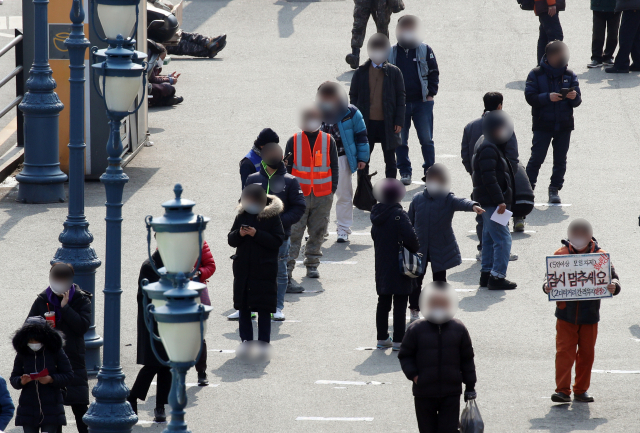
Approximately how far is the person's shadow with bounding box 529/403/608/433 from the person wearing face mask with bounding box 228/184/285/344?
2475 mm

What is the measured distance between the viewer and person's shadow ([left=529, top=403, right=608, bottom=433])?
8.09 m

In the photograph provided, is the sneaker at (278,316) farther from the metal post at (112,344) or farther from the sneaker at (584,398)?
the sneaker at (584,398)

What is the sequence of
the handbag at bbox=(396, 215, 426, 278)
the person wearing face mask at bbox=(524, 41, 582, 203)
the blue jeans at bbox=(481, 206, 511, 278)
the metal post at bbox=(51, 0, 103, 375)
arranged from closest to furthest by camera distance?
the metal post at bbox=(51, 0, 103, 375)
the handbag at bbox=(396, 215, 426, 278)
the blue jeans at bbox=(481, 206, 511, 278)
the person wearing face mask at bbox=(524, 41, 582, 203)

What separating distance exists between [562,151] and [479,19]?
11152 millimetres

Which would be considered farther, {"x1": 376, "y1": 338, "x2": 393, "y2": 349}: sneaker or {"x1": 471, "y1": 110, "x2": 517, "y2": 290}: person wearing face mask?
{"x1": 471, "y1": 110, "x2": 517, "y2": 290}: person wearing face mask

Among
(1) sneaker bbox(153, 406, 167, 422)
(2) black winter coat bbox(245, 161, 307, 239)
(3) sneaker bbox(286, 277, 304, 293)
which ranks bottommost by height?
(1) sneaker bbox(153, 406, 167, 422)

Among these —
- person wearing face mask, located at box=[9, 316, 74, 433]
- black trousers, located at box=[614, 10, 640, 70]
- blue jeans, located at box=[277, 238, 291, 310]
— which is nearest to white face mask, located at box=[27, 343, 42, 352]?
person wearing face mask, located at box=[9, 316, 74, 433]

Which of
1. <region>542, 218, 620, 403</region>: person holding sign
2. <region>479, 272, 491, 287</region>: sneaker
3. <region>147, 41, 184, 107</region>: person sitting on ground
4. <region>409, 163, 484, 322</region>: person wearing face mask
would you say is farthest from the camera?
<region>147, 41, 184, 107</region>: person sitting on ground

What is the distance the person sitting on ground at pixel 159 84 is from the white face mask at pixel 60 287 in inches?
401

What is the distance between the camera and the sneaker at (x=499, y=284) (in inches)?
439

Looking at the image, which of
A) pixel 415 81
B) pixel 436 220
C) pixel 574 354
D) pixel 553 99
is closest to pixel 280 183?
pixel 436 220

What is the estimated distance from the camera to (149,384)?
835cm

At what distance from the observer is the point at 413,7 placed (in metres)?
25.0

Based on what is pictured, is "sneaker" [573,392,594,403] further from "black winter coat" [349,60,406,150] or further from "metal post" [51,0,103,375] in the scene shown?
"black winter coat" [349,60,406,150]
